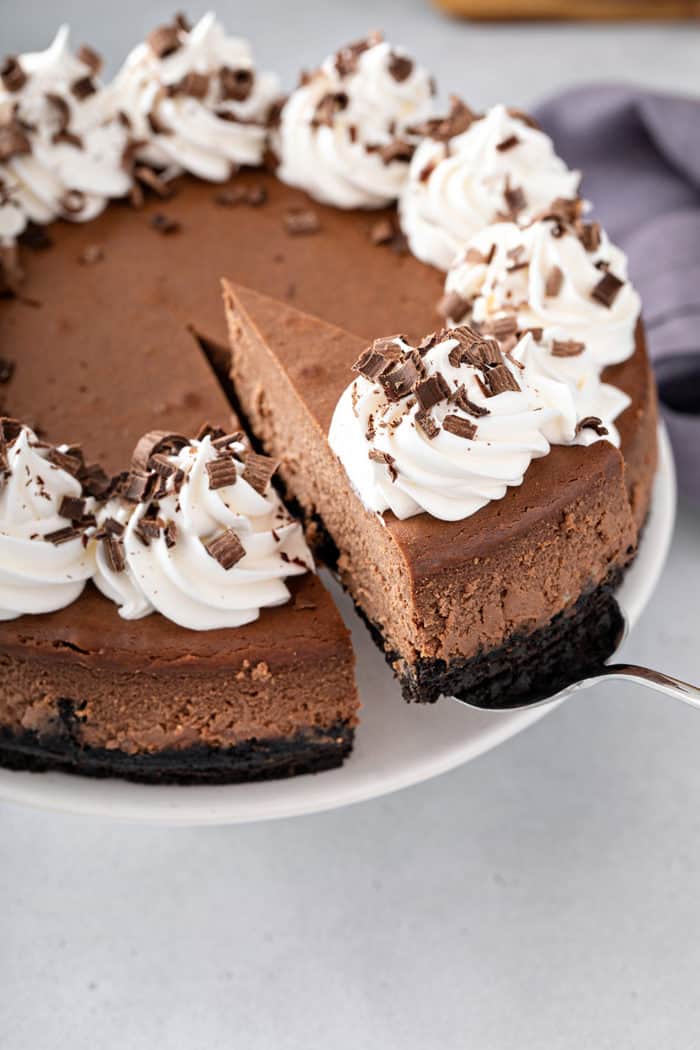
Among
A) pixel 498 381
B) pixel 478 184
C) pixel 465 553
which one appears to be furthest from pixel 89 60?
pixel 465 553

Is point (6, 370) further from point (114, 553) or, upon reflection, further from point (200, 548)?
point (200, 548)

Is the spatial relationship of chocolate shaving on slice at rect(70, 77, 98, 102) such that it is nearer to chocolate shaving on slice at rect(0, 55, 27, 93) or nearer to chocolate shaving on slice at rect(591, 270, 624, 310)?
chocolate shaving on slice at rect(0, 55, 27, 93)

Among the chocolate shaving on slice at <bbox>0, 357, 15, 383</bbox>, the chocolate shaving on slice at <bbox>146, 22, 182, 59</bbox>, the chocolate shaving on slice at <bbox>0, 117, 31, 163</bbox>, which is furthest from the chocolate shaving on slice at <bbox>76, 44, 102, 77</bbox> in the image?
the chocolate shaving on slice at <bbox>0, 357, 15, 383</bbox>

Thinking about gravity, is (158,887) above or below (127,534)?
below

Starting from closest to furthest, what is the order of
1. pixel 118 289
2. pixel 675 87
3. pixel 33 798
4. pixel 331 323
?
pixel 33 798 < pixel 331 323 < pixel 118 289 < pixel 675 87

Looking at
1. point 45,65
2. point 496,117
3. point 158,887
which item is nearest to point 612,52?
point 496,117

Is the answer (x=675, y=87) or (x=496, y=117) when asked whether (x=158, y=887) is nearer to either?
(x=496, y=117)

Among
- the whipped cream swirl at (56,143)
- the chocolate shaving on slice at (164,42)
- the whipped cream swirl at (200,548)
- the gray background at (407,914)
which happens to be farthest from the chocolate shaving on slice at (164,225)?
the gray background at (407,914)
